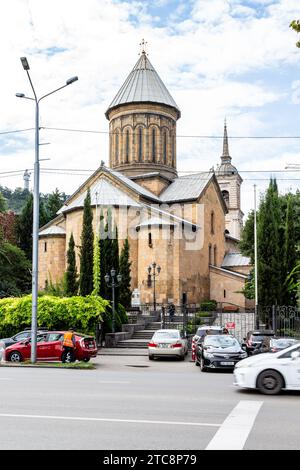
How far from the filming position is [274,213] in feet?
115

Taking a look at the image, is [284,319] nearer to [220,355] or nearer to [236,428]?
[220,355]

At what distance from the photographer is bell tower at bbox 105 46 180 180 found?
5416cm

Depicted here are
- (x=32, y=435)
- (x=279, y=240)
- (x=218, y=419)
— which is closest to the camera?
(x=32, y=435)

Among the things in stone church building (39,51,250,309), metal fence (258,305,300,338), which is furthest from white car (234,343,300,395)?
stone church building (39,51,250,309)

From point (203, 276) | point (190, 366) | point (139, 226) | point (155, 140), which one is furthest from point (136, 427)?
point (155, 140)

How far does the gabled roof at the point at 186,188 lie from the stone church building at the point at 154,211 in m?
0.10

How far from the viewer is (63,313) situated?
88.3 ft

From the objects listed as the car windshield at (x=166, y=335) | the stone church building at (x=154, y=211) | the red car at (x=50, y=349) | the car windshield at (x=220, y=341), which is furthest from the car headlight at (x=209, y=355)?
the stone church building at (x=154, y=211)

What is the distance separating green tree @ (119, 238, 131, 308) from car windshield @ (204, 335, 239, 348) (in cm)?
2043

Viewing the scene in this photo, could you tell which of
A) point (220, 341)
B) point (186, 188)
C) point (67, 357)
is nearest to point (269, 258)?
point (220, 341)

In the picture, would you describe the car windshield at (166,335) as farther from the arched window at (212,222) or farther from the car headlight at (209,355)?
the arched window at (212,222)

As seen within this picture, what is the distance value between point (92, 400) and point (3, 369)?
8.40 meters

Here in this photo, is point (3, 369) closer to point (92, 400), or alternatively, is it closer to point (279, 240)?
point (92, 400)
